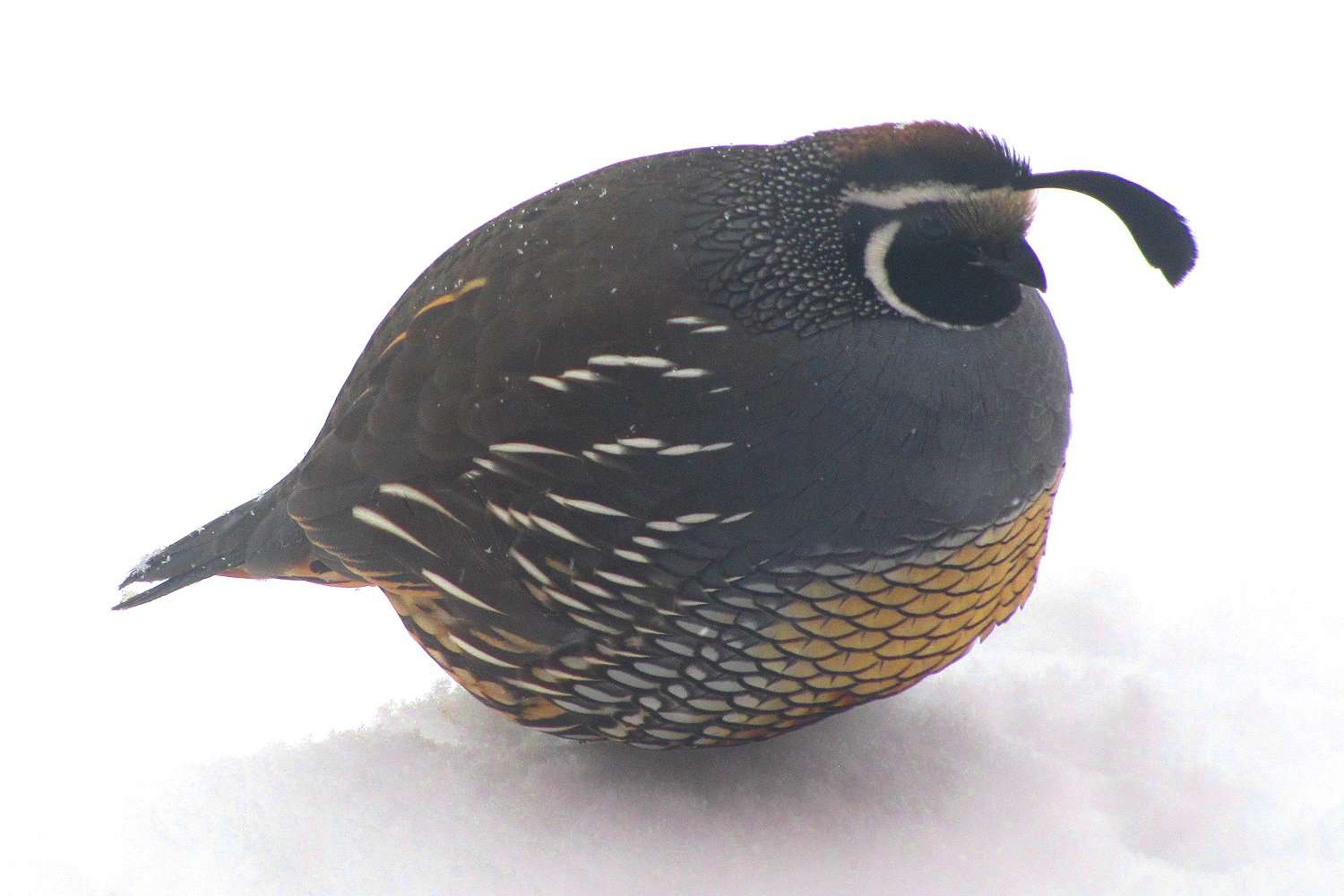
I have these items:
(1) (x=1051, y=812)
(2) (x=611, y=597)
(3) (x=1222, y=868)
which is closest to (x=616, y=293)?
→ (2) (x=611, y=597)

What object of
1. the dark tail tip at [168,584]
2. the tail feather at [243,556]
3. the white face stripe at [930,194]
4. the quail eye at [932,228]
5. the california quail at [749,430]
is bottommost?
the dark tail tip at [168,584]

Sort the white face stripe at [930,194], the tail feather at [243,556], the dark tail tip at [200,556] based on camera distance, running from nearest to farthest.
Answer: the white face stripe at [930,194] → the tail feather at [243,556] → the dark tail tip at [200,556]

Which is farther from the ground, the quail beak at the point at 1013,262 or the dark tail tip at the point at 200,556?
the quail beak at the point at 1013,262

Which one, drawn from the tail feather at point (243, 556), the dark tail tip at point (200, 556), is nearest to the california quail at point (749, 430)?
the tail feather at point (243, 556)

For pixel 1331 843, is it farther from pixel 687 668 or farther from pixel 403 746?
pixel 403 746

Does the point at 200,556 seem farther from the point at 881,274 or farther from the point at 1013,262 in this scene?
the point at 1013,262

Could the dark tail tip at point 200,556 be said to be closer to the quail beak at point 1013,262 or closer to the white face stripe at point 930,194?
the white face stripe at point 930,194

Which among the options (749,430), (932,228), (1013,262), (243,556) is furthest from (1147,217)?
(243,556)
